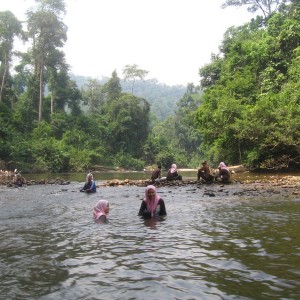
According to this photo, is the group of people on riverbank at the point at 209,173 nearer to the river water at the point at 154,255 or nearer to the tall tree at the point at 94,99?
the river water at the point at 154,255

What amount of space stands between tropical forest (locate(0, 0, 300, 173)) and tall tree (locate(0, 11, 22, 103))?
0.47 ft

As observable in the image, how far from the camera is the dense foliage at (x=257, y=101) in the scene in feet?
86.5

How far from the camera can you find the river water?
448 cm

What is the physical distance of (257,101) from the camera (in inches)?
1184

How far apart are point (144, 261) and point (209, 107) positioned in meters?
30.0

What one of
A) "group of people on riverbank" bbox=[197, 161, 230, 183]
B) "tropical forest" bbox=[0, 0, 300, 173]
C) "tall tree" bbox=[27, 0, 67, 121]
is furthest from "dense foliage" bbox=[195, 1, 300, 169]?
"tall tree" bbox=[27, 0, 67, 121]

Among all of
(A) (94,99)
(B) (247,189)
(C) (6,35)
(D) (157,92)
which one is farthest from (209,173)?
(D) (157,92)

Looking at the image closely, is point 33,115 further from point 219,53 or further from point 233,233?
point 233,233

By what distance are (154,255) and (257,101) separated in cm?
2625

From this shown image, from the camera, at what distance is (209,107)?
34.5 meters

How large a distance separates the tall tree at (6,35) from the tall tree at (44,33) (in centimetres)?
250

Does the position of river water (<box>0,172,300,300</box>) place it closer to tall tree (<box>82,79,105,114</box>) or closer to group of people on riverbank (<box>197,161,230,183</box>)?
group of people on riverbank (<box>197,161,230,183</box>)

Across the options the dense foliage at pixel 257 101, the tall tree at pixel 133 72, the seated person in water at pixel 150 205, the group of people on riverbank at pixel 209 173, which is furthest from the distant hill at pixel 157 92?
the seated person in water at pixel 150 205

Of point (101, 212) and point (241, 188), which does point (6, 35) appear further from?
point (101, 212)
